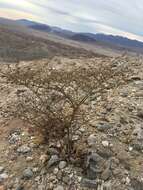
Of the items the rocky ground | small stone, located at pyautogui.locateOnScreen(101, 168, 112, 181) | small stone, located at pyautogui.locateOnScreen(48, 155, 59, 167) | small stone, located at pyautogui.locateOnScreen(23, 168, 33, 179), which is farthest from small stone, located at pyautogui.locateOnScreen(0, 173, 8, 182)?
small stone, located at pyautogui.locateOnScreen(101, 168, 112, 181)

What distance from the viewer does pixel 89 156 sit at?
690 cm

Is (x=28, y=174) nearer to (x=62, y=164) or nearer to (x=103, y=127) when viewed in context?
(x=62, y=164)

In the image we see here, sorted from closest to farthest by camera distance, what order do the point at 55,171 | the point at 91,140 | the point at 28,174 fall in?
the point at 55,171
the point at 28,174
the point at 91,140

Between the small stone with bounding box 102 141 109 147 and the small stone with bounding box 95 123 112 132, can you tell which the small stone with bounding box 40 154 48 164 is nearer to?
the small stone with bounding box 102 141 109 147

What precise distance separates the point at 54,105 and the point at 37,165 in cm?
215

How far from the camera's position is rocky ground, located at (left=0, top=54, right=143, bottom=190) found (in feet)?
21.9

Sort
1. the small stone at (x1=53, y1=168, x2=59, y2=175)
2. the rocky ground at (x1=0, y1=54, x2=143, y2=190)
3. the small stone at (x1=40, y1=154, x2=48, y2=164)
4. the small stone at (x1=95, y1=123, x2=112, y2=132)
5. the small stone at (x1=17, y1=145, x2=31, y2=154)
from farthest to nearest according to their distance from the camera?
the small stone at (x1=95, y1=123, x2=112, y2=132)
the small stone at (x1=17, y1=145, x2=31, y2=154)
the small stone at (x1=40, y1=154, x2=48, y2=164)
the small stone at (x1=53, y1=168, x2=59, y2=175)
the rocky ground at (x1=0, y1=54, x2=143, y2=190)

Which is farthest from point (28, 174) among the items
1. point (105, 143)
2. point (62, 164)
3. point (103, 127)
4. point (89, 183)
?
point (103, 127)

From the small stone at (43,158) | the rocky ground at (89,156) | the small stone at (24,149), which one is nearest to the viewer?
the rocky ground at (89,156)

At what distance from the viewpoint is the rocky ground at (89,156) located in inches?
263

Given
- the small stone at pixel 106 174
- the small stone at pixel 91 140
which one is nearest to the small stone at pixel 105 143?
the small stone at pixel 91 140

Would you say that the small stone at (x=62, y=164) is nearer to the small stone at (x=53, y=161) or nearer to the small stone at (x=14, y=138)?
A: the small stone at (x=53, y=161)

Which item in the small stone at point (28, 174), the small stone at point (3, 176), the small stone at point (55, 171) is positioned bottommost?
the small stone at point (3, 176)

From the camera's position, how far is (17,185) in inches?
269
